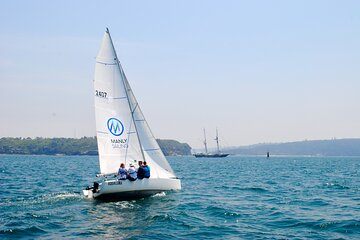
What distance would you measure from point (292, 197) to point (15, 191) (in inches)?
755

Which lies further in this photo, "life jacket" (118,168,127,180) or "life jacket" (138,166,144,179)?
"life jacket" (138,166,144,179)

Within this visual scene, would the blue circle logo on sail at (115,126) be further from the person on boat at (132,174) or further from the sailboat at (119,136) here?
the person on boat at (132,174)

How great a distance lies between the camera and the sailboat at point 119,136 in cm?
2536

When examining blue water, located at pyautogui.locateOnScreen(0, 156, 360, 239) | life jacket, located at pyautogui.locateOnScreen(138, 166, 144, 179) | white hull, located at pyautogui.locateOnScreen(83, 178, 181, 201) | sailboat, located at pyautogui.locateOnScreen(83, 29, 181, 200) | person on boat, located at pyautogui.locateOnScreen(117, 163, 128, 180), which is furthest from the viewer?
sailboat, located at pyautogui.locateOnScreen(83, 29, 181, 200)

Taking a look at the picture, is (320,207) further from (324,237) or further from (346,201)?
(324,237)

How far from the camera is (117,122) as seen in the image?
26.4 metres

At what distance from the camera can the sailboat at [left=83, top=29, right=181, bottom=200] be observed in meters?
25.4

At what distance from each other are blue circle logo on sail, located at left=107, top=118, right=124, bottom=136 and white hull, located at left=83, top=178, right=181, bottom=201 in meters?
3.21

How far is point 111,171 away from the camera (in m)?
26.3

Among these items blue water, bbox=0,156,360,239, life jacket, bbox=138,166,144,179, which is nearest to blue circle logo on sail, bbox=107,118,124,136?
life jacket, bbox=138,166,144,179

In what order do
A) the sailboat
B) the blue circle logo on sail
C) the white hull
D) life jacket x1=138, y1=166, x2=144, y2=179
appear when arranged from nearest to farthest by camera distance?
1. the white hull
2. life jacket x1=138, y1=166, x2=144, y2=179
3. the sailboat
4. the blue circle logo on sail

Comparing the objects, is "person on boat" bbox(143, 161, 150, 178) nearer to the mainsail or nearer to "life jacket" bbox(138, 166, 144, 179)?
"life jacket" bbox(138, 166, 144, 179)

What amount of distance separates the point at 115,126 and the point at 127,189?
13.2 ft

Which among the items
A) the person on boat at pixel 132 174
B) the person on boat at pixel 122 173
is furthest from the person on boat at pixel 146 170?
the person on boat at pixel 122 173
